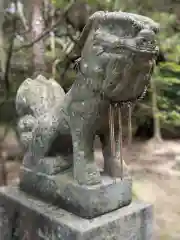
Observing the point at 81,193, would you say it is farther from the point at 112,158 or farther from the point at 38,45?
the point at 38,45

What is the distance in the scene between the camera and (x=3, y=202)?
1336mm

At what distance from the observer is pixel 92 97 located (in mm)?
1069

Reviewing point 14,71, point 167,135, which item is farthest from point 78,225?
point 167,135

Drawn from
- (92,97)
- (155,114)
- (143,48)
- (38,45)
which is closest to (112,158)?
(92,97)

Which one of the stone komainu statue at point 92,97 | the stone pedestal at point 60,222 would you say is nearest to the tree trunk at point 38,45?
the stone komainu statue at point 92,97

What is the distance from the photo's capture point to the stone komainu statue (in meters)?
0.96

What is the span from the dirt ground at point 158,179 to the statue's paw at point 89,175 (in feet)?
2.68

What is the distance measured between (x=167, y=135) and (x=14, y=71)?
6.82 ft

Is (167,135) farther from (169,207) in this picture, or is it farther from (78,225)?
(78,225)

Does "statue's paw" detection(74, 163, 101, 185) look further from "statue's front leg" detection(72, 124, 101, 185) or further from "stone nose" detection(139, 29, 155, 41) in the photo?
"stone nose" detection(139, 29, 155, 41)

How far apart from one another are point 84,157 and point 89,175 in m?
0.06

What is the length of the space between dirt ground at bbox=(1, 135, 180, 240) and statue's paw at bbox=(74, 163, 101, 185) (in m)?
0.82

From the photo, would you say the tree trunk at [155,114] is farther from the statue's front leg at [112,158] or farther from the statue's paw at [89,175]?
the statue's paw at [89,175]

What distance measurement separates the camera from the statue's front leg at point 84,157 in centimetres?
111
